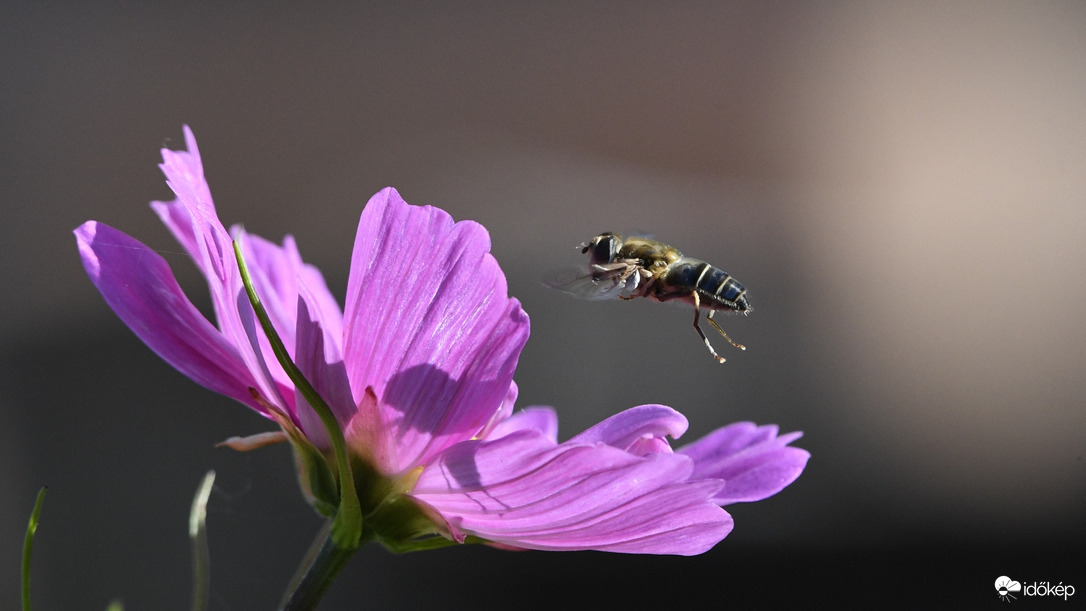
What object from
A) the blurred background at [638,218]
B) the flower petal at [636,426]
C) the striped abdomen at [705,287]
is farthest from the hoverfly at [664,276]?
the blurred background at [638,218]

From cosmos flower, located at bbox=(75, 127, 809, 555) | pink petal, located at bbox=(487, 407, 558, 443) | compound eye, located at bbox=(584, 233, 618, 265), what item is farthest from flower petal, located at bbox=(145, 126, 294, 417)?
compound eye, located at bbox=(584, 233, 618, 265)

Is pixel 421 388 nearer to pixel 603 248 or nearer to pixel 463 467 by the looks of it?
pixel 463 467

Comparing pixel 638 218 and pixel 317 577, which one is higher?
pixel 638 218

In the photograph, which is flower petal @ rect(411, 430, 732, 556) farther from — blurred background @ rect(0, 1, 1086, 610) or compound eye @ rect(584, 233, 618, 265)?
blurred background @ rect(0, 1, 1086, 610)

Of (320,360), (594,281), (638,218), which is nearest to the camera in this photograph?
(320,360)

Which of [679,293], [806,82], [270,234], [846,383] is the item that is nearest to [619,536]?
[679,293]

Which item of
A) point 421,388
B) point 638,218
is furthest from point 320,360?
point 638,218

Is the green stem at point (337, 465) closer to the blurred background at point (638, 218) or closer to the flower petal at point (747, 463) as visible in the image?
the flower petal at point (747, 463)
